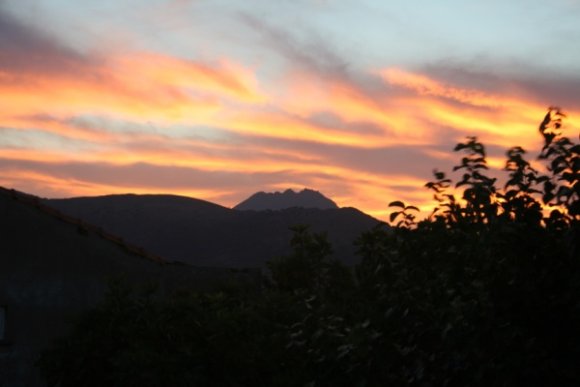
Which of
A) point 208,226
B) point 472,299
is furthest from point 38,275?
point 208,226

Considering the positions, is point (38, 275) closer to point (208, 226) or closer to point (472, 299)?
point (472, 299)

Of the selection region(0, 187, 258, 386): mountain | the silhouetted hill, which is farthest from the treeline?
the silhouetted hill

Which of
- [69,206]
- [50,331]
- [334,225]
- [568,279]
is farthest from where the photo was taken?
[69,206]

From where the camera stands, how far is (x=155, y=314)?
1542 cm

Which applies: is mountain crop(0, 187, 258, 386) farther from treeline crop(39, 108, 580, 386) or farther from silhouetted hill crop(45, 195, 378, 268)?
silhouetted hill crop(45, 195, 378, 268)

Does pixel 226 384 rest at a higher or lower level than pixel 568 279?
lower

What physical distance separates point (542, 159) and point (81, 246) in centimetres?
1774

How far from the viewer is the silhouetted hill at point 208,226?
385 feet

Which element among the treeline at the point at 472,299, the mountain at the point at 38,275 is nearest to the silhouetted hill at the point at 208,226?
the mountain at the point at 38,275

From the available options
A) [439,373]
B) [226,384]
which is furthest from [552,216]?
[226,384]

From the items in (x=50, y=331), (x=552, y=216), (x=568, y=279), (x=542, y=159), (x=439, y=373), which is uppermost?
(x=542, y=159)

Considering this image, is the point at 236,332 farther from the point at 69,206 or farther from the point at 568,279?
the point at 69,206

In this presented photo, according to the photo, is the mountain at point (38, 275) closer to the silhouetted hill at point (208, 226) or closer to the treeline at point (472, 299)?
the treeline at point (472, 299)

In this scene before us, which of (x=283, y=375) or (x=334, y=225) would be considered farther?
(x=334, y=225)
